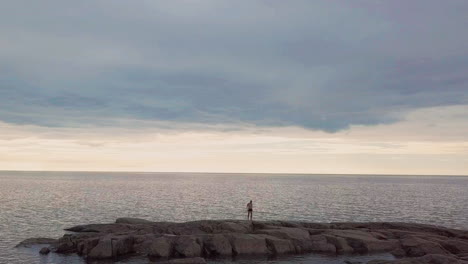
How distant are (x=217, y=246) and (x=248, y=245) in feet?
9.89

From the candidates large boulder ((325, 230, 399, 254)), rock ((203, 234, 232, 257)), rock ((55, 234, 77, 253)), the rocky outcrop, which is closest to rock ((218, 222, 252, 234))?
the rocky outcrop

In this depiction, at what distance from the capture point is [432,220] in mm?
67375

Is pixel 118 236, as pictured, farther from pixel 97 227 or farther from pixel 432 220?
pixel 432 220

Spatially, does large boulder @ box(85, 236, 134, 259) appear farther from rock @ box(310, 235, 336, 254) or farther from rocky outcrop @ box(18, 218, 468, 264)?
rock @ box(310, 235, 336, 254)

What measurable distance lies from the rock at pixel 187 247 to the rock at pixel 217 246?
3.03 ft

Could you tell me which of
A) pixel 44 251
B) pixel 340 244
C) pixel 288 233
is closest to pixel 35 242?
pixel 44 251

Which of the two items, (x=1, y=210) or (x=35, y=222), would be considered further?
(x=1, y=210)

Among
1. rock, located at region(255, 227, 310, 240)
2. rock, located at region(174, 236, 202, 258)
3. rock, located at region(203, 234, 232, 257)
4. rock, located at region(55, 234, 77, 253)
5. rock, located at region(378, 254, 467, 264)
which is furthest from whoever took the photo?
rock, located at region(255, 227, 310, 240)

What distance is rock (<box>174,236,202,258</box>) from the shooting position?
38.0m

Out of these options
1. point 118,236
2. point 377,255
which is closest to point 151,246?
point 118,236

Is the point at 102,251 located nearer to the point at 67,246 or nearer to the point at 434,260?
the point at 67,246

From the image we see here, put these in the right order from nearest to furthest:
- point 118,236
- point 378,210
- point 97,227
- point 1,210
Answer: point 118,236 < point 97,227 < point 1,210 < point 378,210

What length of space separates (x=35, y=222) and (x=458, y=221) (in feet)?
216

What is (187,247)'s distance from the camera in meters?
38.4
